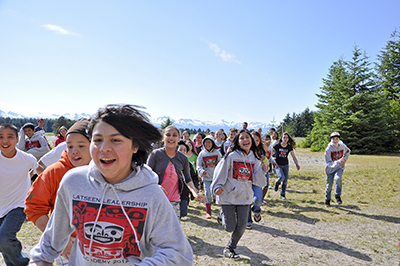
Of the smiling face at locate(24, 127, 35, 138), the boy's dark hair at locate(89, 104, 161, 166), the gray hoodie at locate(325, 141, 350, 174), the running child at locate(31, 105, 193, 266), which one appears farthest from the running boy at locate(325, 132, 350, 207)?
the smiling face at locate(24, 127, 35, 138)

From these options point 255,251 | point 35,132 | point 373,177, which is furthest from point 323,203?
point 35,132

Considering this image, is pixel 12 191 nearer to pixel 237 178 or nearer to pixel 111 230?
pixel 111 230

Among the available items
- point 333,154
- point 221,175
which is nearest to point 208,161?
point 221,175

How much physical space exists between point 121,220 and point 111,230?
0.32 ft

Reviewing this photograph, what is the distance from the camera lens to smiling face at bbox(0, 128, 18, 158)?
155 inches

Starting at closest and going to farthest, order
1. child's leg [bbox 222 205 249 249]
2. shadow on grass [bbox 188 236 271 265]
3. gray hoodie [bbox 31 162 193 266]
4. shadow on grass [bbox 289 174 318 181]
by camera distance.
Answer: gray hoodie [bbox 31 162 193 266], child's leg [bbox 222 205 249 249], shadow on grass [bbox 188 236 271 265], shadow on grass [bbox 289 174 318 181]

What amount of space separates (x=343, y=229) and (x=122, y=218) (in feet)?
22.7

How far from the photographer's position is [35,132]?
363 inches

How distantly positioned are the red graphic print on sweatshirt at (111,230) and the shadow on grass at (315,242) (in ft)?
17.2

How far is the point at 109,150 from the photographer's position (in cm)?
159

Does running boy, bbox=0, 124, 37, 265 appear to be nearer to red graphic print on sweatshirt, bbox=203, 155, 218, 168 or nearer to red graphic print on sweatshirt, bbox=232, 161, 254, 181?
red graphic print on sweatshirt, bbox=232, 161, 254, 181

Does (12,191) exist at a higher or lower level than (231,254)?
higher

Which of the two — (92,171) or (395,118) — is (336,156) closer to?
(92,171)

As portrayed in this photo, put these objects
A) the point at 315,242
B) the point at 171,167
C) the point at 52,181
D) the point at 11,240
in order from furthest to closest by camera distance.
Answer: the point at 315,242 < the point at 171,167 < the point at 11,240 < the point at 52,181
